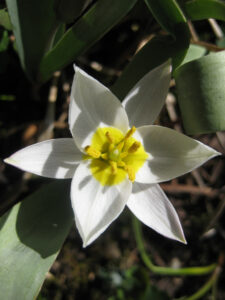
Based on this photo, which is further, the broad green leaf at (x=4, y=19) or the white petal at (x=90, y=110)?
the broad green leaf at (x=4, y=19)

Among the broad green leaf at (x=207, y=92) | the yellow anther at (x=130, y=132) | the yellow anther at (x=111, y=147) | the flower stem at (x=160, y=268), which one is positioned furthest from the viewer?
the flower stem at (x=160, y=268)

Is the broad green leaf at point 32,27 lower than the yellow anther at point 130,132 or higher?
higher

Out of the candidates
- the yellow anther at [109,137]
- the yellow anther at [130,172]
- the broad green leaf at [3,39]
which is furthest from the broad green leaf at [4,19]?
the yellow anther at [130,172]

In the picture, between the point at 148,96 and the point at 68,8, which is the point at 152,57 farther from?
the point at 68,8

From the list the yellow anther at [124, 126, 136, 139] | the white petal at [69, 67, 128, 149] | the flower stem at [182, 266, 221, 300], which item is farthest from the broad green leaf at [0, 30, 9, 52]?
the flower stem at [182, 266, 221, 300]

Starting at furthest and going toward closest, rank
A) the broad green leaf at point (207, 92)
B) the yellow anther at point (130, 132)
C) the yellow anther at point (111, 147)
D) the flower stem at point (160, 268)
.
Answer: the flower stem at point (160, 268) → the yellow anther at point (111, 147) → the yellow anther at point (130, 132) → the broad green leaf at point (207, 92)

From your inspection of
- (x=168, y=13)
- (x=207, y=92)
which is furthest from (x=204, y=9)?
(x=207, y=92)

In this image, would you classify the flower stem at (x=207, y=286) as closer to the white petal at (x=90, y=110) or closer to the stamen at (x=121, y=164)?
the stamen at (x=121, y=164)

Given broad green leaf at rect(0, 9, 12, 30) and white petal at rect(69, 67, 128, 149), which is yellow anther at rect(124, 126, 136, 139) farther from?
broad green leaf at rect(0, 9, 12, 30)
